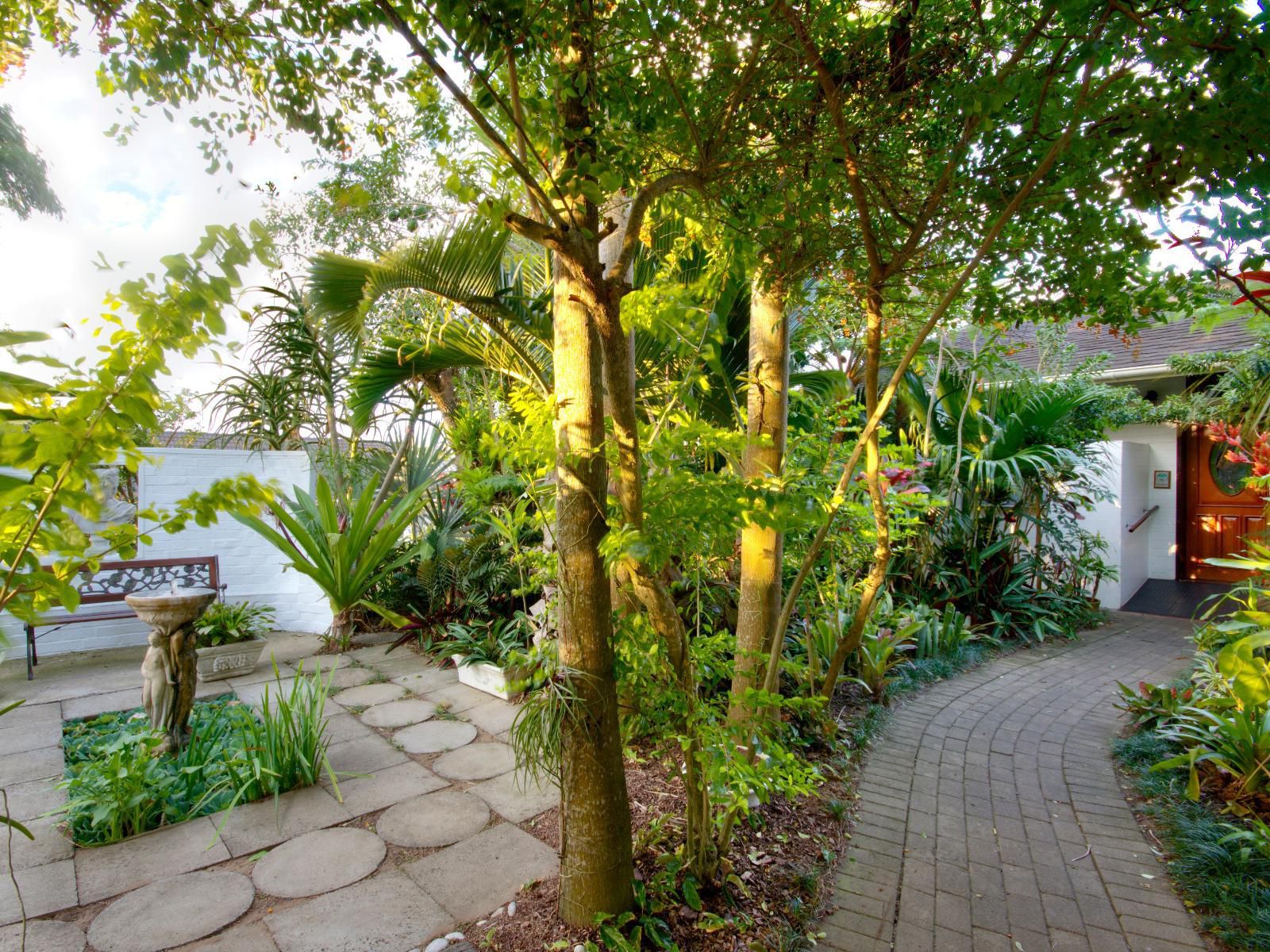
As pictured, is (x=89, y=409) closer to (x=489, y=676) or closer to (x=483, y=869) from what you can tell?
(x=483, y=869)

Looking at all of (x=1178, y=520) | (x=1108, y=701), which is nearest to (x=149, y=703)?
(x=1108, y=701)

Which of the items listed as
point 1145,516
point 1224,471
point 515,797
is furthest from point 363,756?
point 1224,471

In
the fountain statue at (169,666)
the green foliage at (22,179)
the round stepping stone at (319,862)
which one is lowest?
the round stepping stone at (319,862)

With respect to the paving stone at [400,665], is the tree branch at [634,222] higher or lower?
higher

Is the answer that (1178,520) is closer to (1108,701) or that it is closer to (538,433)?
(1108,701)

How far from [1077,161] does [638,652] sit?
5.56 ft

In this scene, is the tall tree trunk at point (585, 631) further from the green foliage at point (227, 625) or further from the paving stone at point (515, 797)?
the green foliage at point (227, 625)

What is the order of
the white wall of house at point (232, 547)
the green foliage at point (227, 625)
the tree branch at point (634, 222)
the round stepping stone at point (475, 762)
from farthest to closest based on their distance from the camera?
the white wall of house at point (232, 547)
the green foliage at point (227, 625)
the round stepping stone at point (475, 762)
the tree branch at point (634, 222)

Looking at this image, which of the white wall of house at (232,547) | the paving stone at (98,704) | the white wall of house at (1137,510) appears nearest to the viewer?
the paving stone at (98,704)

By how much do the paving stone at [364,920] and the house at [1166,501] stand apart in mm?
7356

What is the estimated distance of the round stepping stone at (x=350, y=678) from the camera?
4.20 meters

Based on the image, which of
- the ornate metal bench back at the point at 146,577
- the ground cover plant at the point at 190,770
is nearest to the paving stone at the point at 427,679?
the ground cover plant at the point at 190,770

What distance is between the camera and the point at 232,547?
218 inches

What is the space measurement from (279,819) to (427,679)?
5.77 feet
